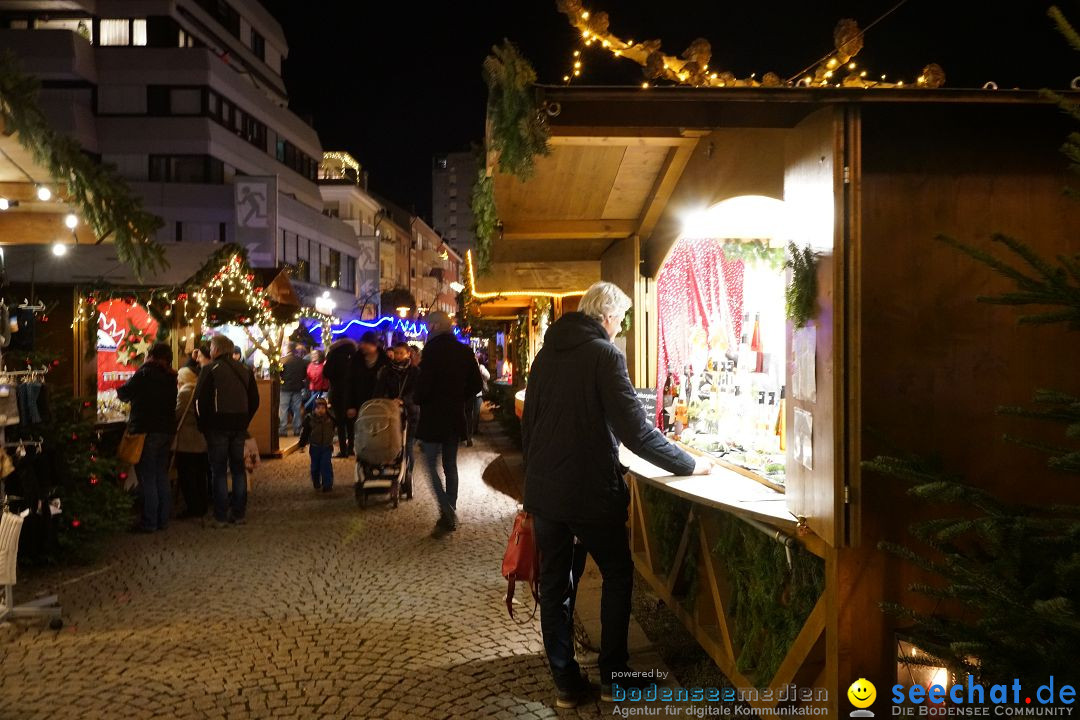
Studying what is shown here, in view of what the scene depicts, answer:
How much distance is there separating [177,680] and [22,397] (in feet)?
9.84

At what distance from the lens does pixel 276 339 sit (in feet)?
48.9

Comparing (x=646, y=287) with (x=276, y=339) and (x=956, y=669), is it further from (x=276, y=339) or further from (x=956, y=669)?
(x=276, y=339)

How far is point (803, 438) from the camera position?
372cm

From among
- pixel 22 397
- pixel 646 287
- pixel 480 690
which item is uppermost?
pixel 646 287

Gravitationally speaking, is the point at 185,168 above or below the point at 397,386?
above

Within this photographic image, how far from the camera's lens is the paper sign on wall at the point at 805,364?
3592mm

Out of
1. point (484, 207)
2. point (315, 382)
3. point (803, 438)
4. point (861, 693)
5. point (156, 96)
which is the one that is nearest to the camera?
point (861, 693)

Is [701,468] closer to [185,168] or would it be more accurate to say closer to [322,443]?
[322,443]

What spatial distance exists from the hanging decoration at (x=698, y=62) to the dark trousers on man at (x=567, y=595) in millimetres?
2278

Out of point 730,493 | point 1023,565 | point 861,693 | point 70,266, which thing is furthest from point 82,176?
point 1023,565

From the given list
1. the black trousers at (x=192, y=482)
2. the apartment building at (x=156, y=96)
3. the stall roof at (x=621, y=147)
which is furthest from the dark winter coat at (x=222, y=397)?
the apartment building at (x=156, y=96)

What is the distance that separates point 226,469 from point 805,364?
7.03m

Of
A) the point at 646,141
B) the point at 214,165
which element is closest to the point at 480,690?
the point at 646,141

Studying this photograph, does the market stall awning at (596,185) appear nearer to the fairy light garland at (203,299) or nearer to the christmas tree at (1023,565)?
the christmas tree at (1023,565)
